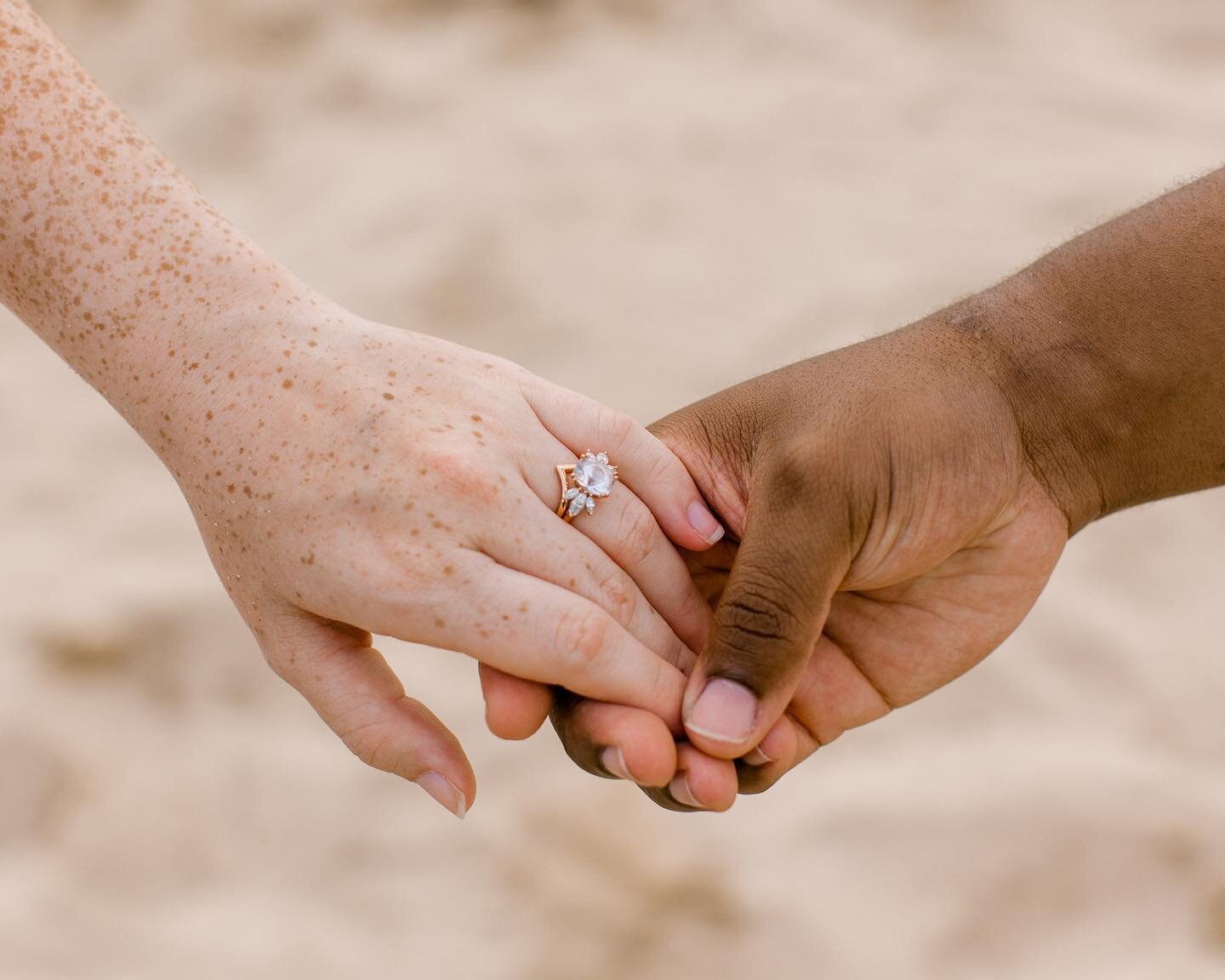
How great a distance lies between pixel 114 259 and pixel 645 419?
1.02 m

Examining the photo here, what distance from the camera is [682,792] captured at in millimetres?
1456

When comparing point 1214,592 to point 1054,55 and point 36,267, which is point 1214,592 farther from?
point 36,267

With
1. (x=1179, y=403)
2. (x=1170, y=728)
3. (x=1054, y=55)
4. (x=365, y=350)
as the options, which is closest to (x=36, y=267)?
(x=365, y=350)

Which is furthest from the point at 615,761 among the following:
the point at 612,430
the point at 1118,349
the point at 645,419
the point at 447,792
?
the point at 645,419

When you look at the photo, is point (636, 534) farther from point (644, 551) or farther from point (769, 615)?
point (769, 615)

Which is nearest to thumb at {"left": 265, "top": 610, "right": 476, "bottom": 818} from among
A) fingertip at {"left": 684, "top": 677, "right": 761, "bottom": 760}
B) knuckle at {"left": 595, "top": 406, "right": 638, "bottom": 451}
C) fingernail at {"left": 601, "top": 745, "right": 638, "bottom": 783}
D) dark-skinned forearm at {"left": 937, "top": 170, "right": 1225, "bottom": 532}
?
fingernail at {"left": 601, "top": 745, "right": 638, "bottom": 783}

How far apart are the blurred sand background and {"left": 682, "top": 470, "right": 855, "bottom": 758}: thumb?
1.56ft

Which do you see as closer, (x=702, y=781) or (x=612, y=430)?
(x=702, y=781)

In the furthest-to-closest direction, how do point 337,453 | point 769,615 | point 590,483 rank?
point 590,483
point 337,453
point 769,615

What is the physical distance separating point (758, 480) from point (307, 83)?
193 cm

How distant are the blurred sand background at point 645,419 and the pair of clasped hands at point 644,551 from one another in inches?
13.0

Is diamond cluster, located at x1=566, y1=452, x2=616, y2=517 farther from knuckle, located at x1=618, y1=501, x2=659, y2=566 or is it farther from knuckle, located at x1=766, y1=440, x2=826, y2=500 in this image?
knuckle, located at x1=766, y1=440, x2=826, y2=500

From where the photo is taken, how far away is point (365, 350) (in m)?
1.60

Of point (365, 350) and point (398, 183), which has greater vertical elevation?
point (365, 350)
